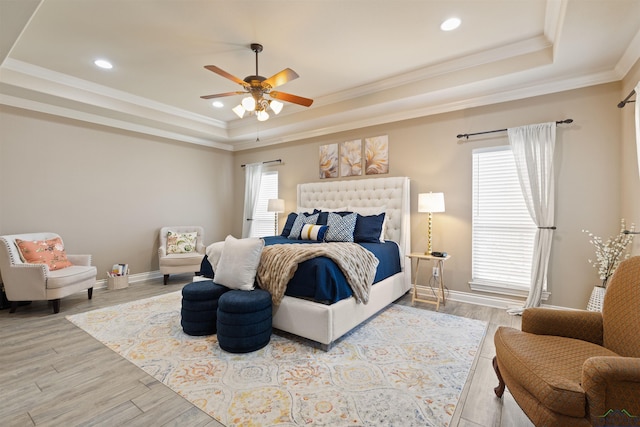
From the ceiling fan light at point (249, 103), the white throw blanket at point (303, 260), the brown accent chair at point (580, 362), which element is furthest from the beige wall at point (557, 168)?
the ceiling fan light at point (249, 103)

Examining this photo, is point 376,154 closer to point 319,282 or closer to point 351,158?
point 351,158

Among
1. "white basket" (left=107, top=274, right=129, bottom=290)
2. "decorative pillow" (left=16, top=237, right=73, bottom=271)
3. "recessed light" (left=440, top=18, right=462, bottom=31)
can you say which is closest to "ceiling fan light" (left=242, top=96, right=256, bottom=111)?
"recessed light" (left=440, top=18, right=462, bottom=31)

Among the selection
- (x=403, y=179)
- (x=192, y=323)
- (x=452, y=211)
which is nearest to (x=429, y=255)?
(x=452, y=211)

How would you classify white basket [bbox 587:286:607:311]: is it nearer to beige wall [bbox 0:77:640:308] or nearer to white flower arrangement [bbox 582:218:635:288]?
white flower arrangement [bbox 582:218:635:288]

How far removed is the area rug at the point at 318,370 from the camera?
5.88 feet

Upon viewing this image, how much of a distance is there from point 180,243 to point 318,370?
3.96 m

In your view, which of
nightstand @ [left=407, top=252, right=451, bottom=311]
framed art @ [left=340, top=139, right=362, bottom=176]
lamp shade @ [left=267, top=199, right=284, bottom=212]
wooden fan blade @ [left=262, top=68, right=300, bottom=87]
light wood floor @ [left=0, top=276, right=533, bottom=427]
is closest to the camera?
light wood floor @ [left=0, top=276, right=533, bottom=427]

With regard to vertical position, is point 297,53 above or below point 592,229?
above

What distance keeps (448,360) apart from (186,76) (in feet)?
14.4

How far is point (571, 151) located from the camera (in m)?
3.30

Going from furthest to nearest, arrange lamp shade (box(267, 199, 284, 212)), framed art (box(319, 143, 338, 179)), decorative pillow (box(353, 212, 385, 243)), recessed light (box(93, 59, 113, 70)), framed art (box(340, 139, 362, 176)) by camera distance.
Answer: lamp shade (box(267, 199, 284, 212)) < framed art (box(319, 143, 338, 179)) < framed art (box(340, 139, 362, 176)) < decorative pillow (box(353, 212, 385, 243)) < recessed light (box(93, 59, 113, 70))

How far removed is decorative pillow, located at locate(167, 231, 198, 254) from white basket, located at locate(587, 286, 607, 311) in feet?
18.5

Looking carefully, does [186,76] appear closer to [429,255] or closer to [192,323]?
[192,323]

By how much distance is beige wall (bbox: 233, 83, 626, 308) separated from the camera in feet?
10.3
